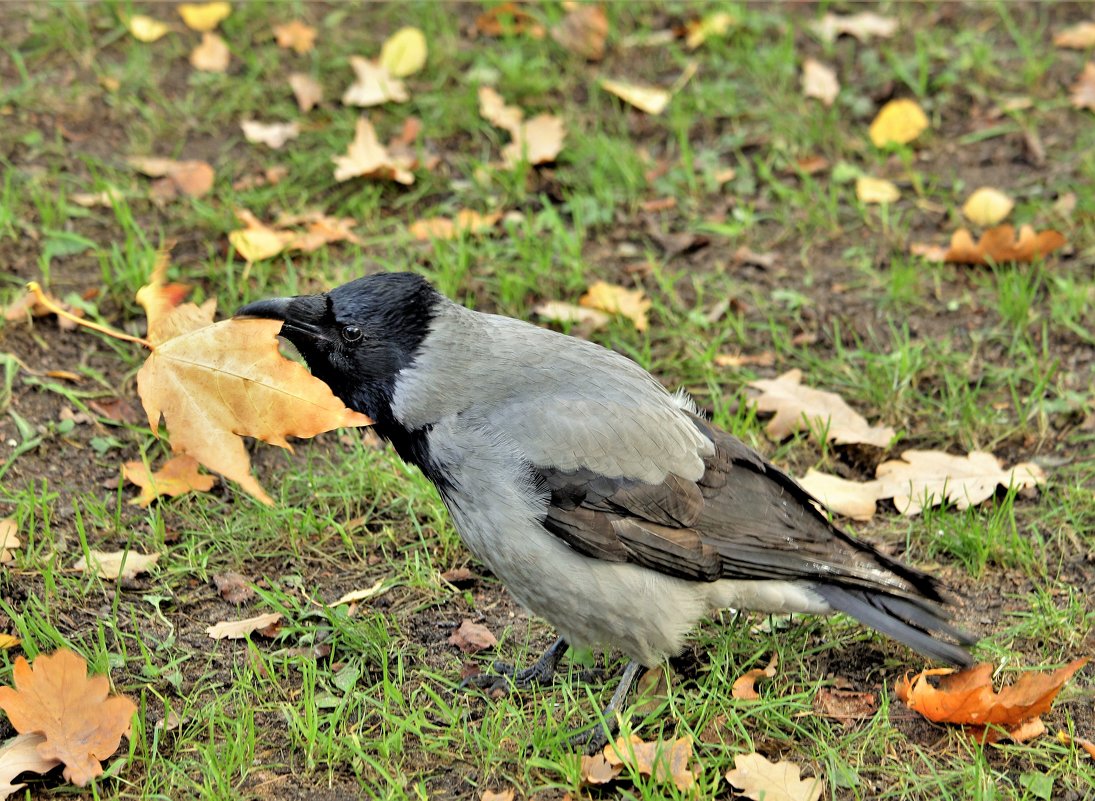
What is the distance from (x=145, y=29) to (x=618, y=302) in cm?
369

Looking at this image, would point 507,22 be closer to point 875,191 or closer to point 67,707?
point 875,191

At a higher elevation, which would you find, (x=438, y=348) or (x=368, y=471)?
(x=438, y=348)

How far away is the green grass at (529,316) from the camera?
4039 millimetres

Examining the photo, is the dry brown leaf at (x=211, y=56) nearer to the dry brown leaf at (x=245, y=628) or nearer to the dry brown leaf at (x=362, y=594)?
the dry brown leaf at (x=362, y=594)

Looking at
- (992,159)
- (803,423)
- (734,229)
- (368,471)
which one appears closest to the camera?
(368,471)

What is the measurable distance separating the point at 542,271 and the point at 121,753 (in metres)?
3.26

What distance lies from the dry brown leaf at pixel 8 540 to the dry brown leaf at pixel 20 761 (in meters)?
0.93

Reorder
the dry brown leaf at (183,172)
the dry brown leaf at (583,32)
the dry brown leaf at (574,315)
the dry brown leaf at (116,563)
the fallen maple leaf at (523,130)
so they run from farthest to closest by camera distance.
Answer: the dry brown leaf at (583,32), the fallen maple leaf at (523,130), the dry brown leaf at (183,172), the dry brown leaf at (574,315), the dry brown leaf at (116,563)

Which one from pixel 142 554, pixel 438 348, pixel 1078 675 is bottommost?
pixel 142 554

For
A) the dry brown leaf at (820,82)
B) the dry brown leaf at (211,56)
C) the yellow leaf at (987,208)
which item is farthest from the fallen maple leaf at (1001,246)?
the dry brown leaf at (211,56)

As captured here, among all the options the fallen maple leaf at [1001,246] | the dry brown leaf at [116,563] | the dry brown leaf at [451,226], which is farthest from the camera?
the dry brown leaf at [451,226]

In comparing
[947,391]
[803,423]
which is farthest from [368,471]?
[947,391]

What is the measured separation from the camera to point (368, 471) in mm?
5184

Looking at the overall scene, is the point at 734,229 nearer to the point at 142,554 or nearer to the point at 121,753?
the point at 142,554
